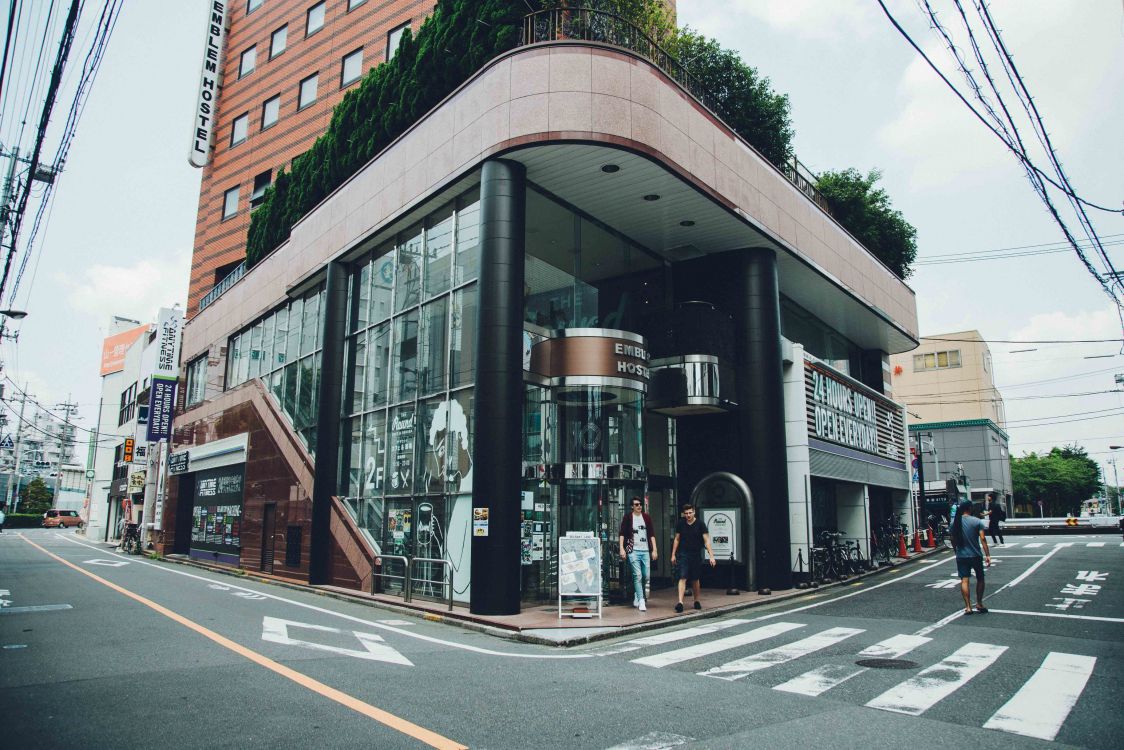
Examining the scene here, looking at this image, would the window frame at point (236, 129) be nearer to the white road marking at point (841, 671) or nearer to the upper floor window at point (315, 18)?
the upper floor window at point (315, 18)

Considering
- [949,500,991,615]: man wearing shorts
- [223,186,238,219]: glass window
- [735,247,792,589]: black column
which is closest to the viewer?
[949,500,991,615]: man wearing shorts

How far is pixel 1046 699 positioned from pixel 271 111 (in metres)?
33.1

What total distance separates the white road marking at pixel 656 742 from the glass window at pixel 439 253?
39.2ft

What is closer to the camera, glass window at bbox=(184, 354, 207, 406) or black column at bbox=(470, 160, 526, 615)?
black column at bbox=(470, 160, 526, 615)

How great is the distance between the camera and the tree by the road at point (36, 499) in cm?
8694

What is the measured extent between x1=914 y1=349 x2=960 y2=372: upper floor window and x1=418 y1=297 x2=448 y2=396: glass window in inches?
2236

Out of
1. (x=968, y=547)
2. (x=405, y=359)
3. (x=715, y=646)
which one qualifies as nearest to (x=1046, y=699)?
(x=715, y=646)

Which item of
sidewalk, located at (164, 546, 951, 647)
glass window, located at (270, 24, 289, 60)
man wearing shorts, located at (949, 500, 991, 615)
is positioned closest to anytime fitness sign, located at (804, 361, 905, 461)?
sidewalk, located at (164, 546, 951, 647)

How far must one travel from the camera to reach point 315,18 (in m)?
29.6

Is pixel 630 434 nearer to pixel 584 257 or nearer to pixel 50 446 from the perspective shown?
pixel 584 257

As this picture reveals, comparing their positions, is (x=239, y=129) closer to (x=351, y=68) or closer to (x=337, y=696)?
(x=351, y=68)

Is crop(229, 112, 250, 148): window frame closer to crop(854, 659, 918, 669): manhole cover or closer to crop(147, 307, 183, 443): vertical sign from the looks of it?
crop(147, 307, 183, 443): vertical sign

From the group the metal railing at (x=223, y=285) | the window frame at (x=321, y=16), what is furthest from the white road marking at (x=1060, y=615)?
the window frame at (x=321, y=16)

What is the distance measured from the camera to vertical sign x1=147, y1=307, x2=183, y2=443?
1271 inches
